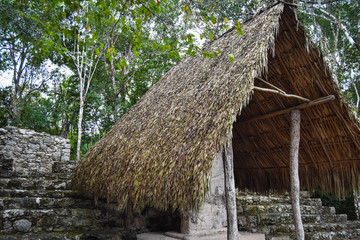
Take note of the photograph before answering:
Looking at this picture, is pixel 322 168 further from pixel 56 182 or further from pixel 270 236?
pixel 56 182

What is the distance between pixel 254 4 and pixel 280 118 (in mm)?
5777

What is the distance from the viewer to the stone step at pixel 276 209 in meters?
4.59

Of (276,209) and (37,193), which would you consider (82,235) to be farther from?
(276,209)

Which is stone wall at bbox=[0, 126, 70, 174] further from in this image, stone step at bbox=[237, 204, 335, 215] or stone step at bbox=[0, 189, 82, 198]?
stone step at bbox=[237, 204, 335, 215]

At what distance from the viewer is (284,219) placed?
15.1 feet

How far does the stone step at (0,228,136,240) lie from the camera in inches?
124

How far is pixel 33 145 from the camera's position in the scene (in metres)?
6.72

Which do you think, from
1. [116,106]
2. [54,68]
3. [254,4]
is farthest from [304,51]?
[54,68]

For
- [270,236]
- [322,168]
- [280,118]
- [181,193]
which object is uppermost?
[280,118]

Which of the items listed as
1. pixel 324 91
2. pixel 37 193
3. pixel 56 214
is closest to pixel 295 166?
pixel 324 91

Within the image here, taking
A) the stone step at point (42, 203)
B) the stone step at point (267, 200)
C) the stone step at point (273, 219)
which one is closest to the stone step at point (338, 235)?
the stone step at point (273, 219)

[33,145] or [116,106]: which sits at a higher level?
[116,106]

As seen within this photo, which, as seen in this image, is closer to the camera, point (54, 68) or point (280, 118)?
point (280, 118)

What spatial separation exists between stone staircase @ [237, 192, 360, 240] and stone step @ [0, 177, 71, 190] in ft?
A: 10.3
